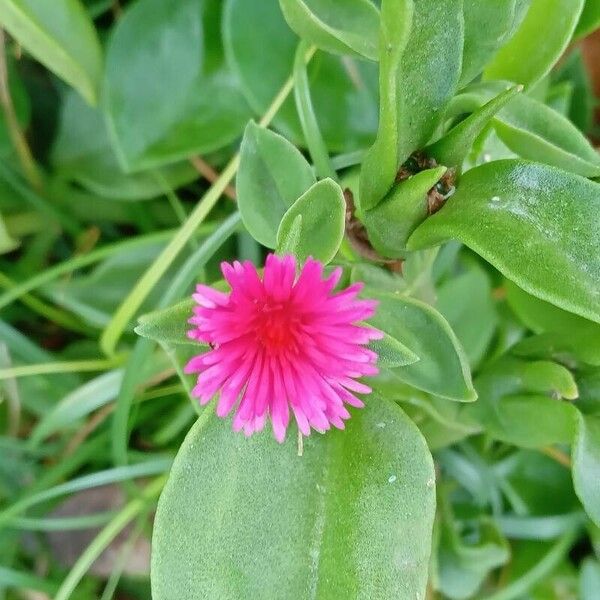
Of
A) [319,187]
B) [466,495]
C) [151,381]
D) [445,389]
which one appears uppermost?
[319,187]

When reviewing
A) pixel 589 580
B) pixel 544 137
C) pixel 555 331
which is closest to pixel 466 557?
pixel 589 580

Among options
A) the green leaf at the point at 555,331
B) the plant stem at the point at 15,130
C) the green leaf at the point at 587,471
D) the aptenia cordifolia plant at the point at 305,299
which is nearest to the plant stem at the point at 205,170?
the aptenia cordifolia plant at the point at 305,299

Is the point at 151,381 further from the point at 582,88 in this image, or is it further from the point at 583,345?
the point at 582,88

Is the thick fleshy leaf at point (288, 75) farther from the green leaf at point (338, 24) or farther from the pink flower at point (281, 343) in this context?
the pink flower at point (281, 343)

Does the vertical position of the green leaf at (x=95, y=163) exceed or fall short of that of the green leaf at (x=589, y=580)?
it exceeds it

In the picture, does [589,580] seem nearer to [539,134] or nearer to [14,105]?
[539,134]

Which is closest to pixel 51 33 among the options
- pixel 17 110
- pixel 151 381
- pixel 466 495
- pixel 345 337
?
pixel 17 110
